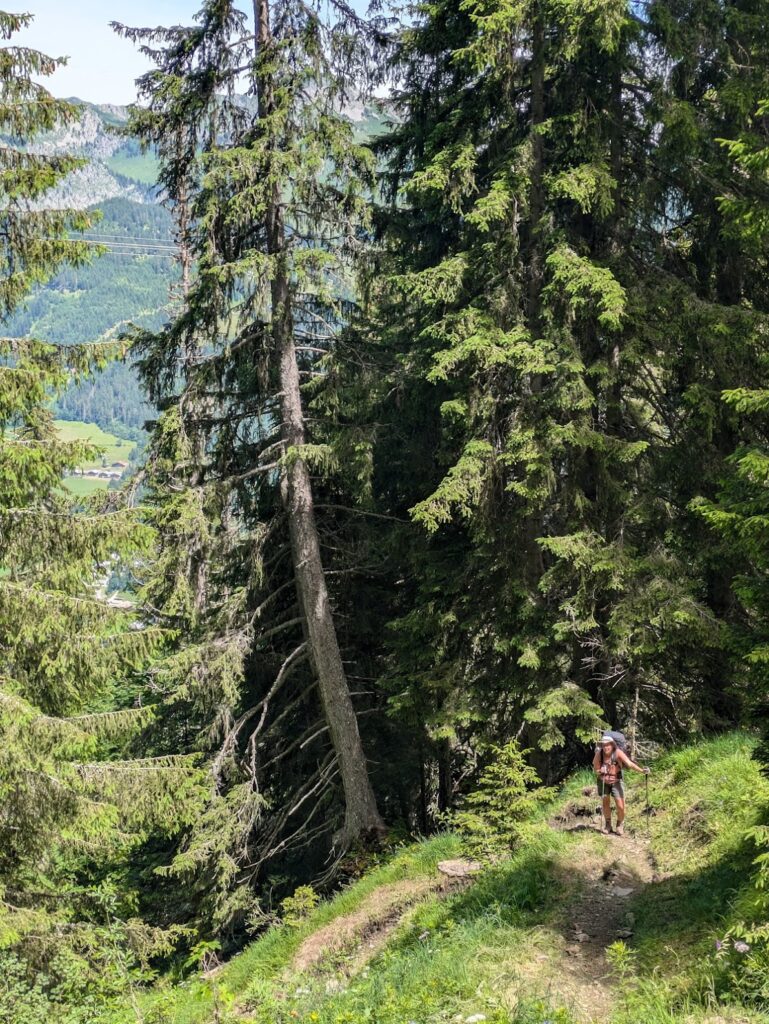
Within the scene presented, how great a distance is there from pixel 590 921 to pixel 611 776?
6.07ft

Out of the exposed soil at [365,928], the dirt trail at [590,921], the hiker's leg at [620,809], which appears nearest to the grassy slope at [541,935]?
the dirt trail at [590,921]

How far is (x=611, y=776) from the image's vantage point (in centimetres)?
908

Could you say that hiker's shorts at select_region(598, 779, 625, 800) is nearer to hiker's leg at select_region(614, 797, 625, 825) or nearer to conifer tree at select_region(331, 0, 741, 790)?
hiker's leg at select_region(614, 797, 625, 825)

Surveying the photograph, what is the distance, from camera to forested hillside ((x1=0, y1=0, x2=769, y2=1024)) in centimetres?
883

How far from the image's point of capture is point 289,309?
13.5m

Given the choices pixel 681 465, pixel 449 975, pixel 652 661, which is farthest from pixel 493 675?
pixel 449 975

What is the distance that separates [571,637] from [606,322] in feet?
13.7

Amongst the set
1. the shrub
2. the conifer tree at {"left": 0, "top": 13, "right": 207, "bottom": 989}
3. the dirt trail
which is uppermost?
the conifer tree at {"left": 0, "top": 13, "right": 207, "bottom": 989}

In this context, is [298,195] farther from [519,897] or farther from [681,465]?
[519,897]

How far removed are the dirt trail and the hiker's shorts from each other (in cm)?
45

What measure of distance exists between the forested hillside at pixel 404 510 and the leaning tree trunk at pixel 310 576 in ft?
0.19

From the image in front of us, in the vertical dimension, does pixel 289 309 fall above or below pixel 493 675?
above

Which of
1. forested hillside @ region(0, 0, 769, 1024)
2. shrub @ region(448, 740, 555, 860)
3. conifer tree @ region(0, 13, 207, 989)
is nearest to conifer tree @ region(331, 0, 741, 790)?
forested hillside @ region(0, 0, 769, 1024)

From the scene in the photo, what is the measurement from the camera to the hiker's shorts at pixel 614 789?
29.9 feet
